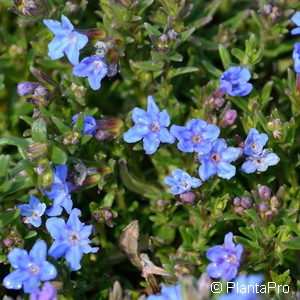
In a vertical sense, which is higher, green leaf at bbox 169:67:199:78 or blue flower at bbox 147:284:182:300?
green leaf at bbox 169:67:199:78

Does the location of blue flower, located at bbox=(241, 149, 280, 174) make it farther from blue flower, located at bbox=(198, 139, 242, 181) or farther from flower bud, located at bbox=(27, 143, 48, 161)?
flower bud, located at bbox=(27, 143, 48, 161)

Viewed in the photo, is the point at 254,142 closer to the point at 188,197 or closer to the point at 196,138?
the point at 196,138

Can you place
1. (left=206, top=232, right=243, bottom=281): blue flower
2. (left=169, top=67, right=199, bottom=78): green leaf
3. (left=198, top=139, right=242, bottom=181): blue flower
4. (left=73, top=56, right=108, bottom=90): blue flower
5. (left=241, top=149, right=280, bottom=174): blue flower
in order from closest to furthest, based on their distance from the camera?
(left=206, top=232, right=243, bottom=281): blue flower
(left=198, top=139, right=242, bottom=181): blue flower
(left=241, top=149, right=280, bottom=174): blue flower
(left=73, top=56, right=108, bottom=90): blue flower
(left=169, top=67, right=199, bottom=78): green leaf

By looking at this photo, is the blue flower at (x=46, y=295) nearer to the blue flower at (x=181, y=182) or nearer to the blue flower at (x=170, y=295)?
the blue flower at (x=170, y=295)

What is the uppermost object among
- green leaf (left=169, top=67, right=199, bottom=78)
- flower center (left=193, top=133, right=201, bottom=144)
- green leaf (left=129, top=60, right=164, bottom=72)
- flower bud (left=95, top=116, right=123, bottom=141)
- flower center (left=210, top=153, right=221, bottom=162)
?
green leaf (left=129, top=60, right=164, bottom=72)

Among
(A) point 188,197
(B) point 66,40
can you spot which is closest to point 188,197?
(A) point 188,197

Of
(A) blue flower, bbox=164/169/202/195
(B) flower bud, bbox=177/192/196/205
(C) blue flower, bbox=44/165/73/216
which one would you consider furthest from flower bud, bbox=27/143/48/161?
(B) flower bud, bbox=177/192/196/205
